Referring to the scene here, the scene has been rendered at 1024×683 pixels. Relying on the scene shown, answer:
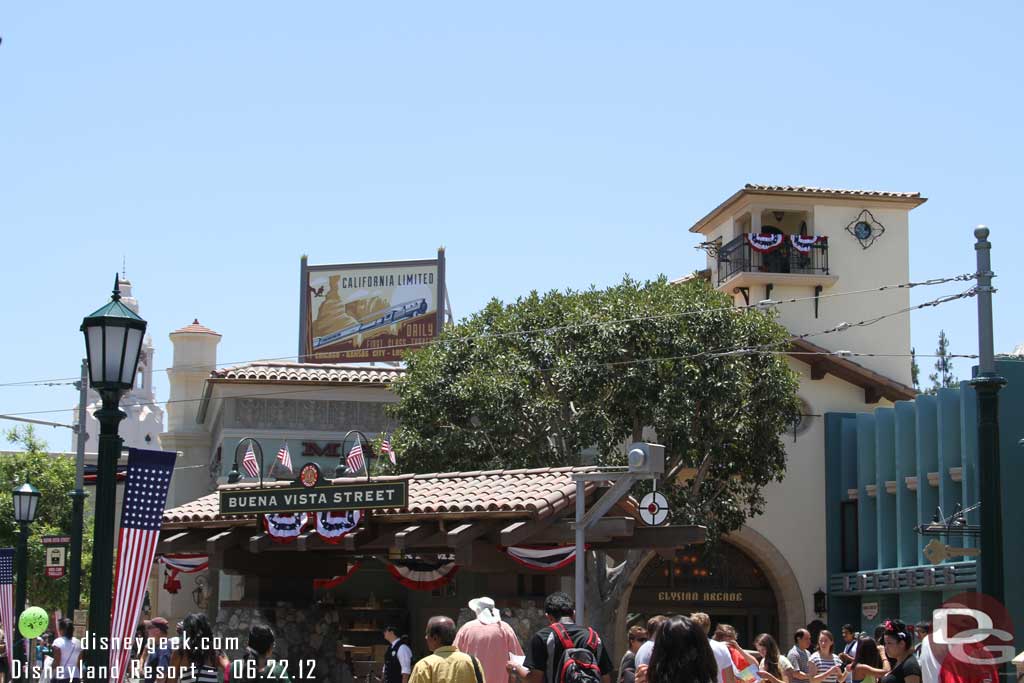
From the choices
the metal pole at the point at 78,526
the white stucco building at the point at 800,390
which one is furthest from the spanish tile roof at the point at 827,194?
the metal pole at the point at 78,526

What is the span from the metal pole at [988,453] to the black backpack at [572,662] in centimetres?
509

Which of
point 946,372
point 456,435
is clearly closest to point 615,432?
point 456,435

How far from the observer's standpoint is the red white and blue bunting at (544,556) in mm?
17672

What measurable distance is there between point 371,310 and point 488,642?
35.4m

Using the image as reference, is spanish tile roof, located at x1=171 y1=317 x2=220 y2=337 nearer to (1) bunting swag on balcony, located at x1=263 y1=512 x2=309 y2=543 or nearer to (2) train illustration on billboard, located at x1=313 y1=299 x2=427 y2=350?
(2) train illustration on billboard, located at x1=313 y1=299 x2=427 y2=350

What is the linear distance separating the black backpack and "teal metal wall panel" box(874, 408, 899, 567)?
24.8 meters

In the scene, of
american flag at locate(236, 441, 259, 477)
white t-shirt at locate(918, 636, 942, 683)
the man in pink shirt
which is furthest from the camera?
american flag at locate(236, 441, 259, 477)

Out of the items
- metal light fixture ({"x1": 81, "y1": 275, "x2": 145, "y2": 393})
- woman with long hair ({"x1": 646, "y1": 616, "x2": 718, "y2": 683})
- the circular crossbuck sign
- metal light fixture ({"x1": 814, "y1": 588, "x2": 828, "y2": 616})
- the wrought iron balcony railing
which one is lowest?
metal light fixture ({"x1": 814, "y1": 588, "x2": 828, "y2": 616})

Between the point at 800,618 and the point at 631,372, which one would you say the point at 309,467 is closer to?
the point at 631,372

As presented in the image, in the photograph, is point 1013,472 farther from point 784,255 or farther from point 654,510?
point 784,255

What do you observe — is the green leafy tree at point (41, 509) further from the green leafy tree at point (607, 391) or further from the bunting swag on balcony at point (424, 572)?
the bunting swag on balcony at point (424, 572)

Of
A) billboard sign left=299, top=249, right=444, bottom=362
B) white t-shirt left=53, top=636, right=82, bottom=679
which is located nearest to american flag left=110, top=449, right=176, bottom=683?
white t-shirt left=53, top=636, right=82, bottom=679

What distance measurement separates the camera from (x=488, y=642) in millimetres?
12102
